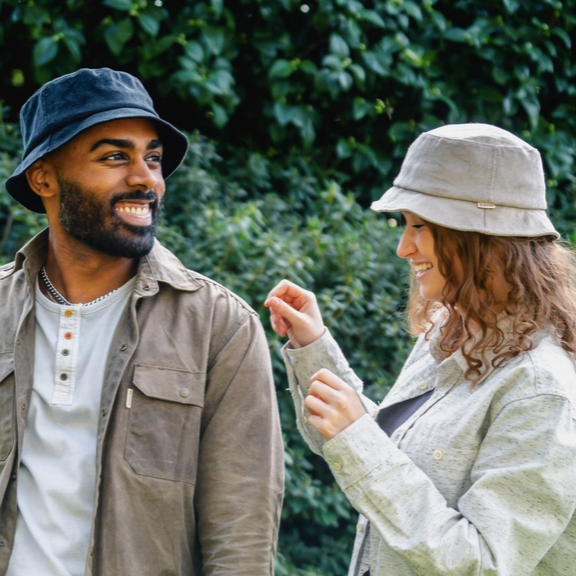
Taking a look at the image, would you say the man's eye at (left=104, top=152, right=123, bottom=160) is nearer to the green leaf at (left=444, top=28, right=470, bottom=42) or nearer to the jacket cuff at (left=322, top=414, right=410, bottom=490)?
the jacket cuff at (left=322, top=414, right=410, bottom=490)

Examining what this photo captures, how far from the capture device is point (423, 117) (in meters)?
5.61

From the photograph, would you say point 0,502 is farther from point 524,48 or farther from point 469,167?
point 524,48

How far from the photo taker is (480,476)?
2062 mm

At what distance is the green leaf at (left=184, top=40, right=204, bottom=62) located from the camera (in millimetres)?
4750

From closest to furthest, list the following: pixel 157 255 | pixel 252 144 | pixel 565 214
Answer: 1. pixel 157 255
2. pixel 252 144
3. pixel 565 214

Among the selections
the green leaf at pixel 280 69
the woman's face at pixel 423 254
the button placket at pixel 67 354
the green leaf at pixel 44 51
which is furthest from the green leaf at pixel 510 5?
the button placket at pixel 67 354

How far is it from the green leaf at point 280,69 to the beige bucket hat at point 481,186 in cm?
287

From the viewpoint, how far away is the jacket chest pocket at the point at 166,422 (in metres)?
2.34

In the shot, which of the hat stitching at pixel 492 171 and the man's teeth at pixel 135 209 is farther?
the man's teeth at pixel 135 209

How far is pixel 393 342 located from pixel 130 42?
86.5 inches

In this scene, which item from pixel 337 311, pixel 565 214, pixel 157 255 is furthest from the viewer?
pixel 565 214

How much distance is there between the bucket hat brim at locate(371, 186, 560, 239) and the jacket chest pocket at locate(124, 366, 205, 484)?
2.45 ft

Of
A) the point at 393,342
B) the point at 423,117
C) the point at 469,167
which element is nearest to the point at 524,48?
the point at 423,117

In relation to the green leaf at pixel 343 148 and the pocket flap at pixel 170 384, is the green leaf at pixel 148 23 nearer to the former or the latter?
the green leaf at pixel 343 148
